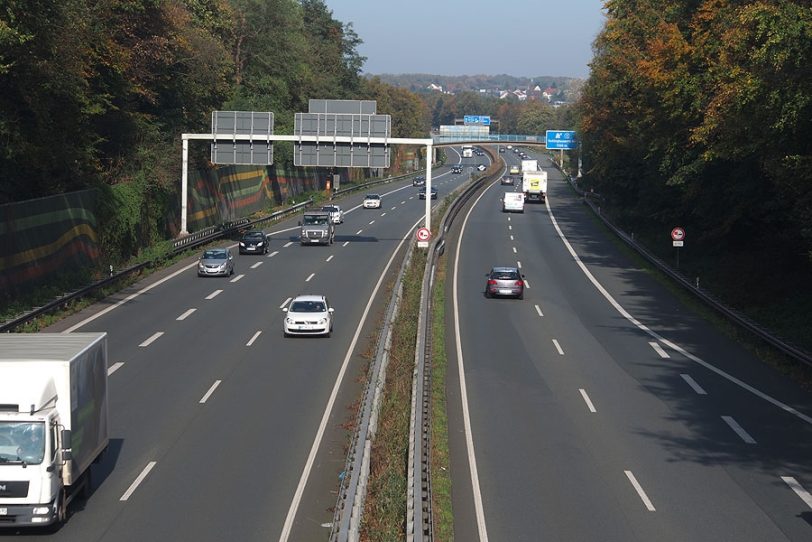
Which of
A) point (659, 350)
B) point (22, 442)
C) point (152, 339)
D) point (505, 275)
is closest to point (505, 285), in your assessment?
point (505, 275)

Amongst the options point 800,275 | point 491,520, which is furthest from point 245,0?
point 491,520

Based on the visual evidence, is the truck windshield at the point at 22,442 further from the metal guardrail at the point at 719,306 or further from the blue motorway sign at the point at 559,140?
the blue motorway sign at the point at 559,140

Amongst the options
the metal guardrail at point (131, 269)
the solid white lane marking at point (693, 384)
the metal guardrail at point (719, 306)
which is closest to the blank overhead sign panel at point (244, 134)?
the metal guardrail at point (131, 269)

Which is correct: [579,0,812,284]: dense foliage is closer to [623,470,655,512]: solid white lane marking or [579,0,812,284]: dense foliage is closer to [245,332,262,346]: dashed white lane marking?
[623,470,655,512]: solid white lane marking

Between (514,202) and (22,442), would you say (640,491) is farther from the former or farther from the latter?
(514,202)

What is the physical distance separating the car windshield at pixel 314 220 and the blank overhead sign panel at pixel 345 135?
5.16 m

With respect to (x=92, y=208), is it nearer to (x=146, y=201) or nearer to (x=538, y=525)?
(x=146, y=201)

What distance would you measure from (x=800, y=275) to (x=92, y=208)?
3242 cm

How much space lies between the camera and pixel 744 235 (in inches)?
A: 2072

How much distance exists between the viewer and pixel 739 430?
24547 millimetres

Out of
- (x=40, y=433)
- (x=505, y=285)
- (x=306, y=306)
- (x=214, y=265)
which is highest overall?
(x=40, y=433)

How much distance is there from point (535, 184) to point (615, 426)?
76.1 meters

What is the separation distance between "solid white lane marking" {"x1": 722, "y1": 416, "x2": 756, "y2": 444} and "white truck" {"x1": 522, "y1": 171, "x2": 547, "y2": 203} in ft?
243

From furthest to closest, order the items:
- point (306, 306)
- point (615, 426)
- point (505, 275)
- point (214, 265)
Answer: point (214, 265) → point (505, 275) → point (306, 306) → point (615, 426)
